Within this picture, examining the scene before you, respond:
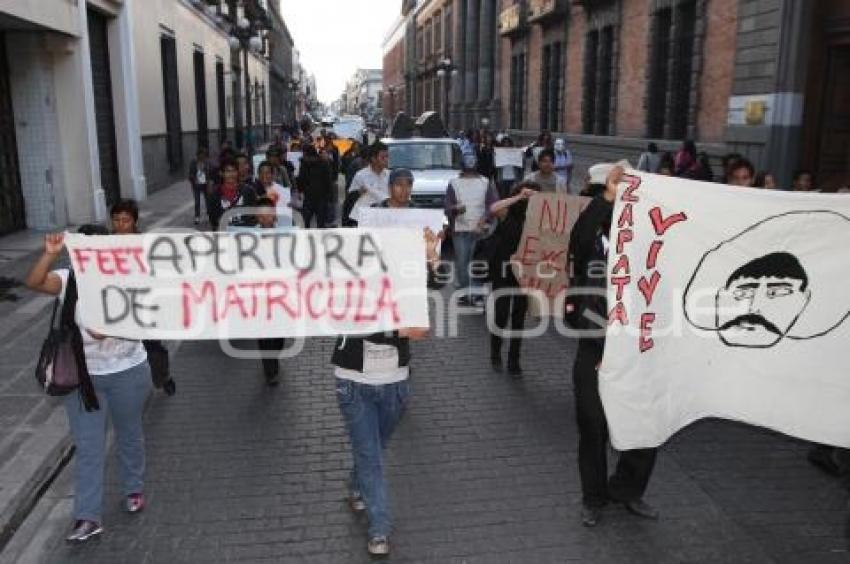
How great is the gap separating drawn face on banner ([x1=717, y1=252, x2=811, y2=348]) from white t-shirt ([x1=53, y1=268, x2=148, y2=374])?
3.17 meters

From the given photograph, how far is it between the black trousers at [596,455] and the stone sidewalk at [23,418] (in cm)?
319

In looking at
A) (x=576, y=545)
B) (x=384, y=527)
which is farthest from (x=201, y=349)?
(x=576, y=545)

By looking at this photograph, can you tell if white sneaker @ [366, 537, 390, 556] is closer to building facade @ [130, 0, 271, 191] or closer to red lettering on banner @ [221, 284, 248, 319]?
red lettering on banner @ [221, 284, 248, 319]

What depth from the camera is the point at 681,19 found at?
18.1m

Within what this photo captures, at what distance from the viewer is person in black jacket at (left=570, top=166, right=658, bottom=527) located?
4160 millimetres

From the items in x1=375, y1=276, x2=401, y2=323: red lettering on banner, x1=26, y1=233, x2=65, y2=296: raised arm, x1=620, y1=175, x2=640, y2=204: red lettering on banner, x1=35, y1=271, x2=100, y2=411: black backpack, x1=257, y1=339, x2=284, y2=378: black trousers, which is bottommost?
x1=257, y1=339, x2=284, y2=378: black trousers

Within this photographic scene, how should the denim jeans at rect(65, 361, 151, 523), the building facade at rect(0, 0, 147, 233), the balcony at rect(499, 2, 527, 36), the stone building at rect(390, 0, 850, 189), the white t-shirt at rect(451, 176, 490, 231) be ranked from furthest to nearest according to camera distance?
the balcony at rect(499, 2, 527, 36) < the building facade at rect(0, 0, 147, 233) < the stone building at rect(390, 0, 850, 189) < the white t-shirt at rect(451, 176, 490, 231) < the denim jeans at rect(65, 361, 151, 523)

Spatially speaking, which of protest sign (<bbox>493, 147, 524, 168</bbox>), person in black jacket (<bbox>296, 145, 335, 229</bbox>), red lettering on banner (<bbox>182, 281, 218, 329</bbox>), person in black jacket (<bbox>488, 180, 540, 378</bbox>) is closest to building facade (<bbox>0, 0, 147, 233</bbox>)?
person in black jacket (<bbox>296, 145, 335, 229</bbox>)

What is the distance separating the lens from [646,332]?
4059 millimetres

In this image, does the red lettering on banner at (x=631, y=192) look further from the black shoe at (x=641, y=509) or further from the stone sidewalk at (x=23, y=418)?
the stone sidewalk at (x=23, y=418)

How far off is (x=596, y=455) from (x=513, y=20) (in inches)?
1182

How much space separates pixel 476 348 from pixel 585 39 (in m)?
19.3

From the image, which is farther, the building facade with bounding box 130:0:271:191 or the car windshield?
the building facade with bounding box 130:0:271:191

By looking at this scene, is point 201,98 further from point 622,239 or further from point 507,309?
point 622,239
